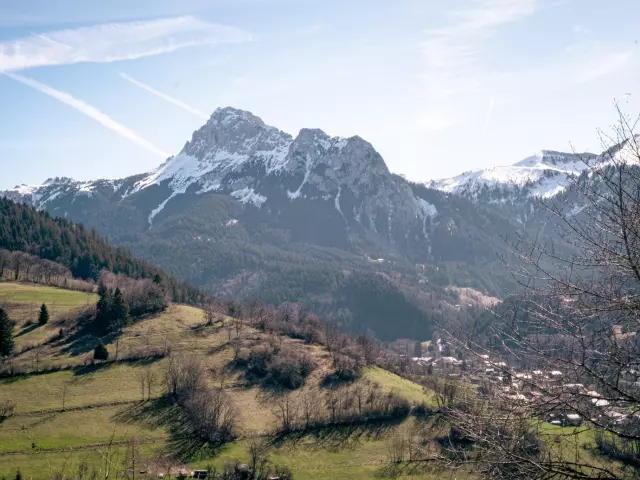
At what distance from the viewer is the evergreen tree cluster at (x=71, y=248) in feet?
Answer: 474

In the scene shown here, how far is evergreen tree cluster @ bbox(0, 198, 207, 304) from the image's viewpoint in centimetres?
14438

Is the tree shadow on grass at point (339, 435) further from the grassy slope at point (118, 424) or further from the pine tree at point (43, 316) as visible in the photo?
the pine tree at point (43, 316)

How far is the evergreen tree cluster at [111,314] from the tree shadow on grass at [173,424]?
25635mm

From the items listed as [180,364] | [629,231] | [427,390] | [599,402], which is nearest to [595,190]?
[629,231]

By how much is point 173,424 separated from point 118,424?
736cm

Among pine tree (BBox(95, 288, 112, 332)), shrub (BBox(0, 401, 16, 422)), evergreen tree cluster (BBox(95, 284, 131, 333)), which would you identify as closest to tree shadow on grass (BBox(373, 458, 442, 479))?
shrub (BBox(0, 401, 16, 422))

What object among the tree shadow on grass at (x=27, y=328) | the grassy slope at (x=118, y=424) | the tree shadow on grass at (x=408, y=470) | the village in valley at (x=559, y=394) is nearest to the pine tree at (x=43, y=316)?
the tree shadow on grass at (x=27, y=328)

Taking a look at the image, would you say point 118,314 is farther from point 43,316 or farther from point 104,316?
point 43,316

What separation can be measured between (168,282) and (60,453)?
285 ft

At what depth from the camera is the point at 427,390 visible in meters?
90.8

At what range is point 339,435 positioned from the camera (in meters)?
72.6

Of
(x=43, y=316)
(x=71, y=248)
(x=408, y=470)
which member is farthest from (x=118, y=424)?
(x=71, y=248)

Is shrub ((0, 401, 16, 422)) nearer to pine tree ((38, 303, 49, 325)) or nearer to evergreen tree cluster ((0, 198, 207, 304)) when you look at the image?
pine tree ((38, 303, 49, 325))

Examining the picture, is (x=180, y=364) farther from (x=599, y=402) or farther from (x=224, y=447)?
(x=599, y=402)
